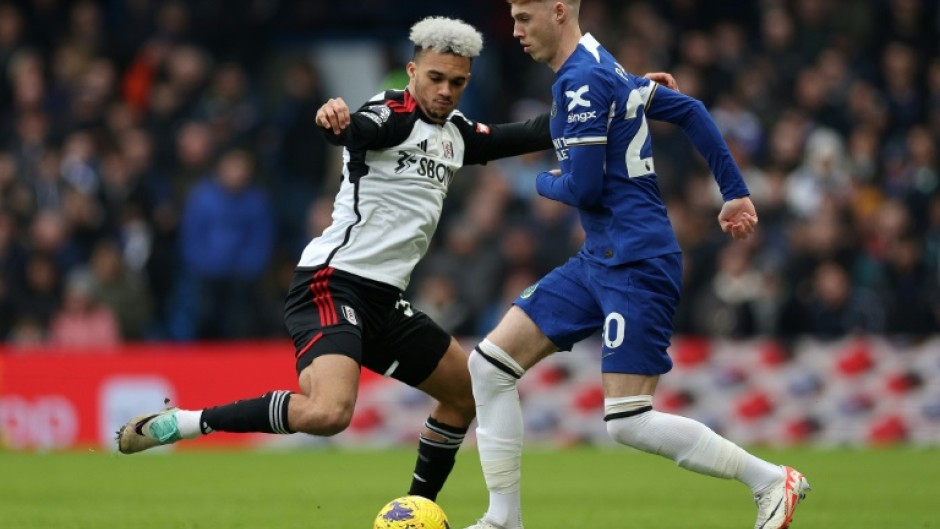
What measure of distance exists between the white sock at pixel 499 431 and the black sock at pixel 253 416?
97cm

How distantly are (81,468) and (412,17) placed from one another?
964 cm

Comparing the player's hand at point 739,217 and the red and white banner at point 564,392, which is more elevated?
the red and white banner at point 564,392

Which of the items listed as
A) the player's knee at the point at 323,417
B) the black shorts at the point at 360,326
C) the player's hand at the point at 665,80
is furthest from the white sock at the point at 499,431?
the player's hand at the point at 665,80

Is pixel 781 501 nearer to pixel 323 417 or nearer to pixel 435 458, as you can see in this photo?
pixel 435 458

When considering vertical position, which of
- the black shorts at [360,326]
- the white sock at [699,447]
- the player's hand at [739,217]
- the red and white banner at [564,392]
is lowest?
the white sock at [699,447]

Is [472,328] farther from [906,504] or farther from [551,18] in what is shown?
[551,18]

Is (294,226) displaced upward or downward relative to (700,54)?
downward

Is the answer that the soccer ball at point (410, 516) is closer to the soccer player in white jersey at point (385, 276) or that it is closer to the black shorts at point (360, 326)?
the soccer player in white jersey at point (385, 276)

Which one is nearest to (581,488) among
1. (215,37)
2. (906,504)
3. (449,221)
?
(906,504)

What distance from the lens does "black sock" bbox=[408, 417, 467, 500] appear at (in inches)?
340

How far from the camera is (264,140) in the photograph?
1842 centimetres

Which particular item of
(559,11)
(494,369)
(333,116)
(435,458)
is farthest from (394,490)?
(559,11)

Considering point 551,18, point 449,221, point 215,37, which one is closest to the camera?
point 551,18

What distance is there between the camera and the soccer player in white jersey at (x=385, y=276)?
7883 mm
